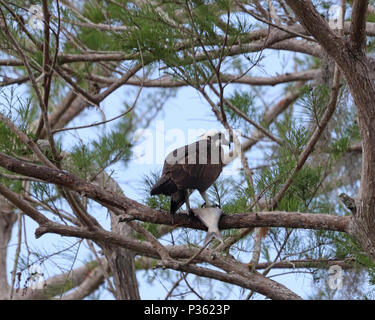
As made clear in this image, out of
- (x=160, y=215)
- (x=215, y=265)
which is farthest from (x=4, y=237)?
(x=160, y=215)

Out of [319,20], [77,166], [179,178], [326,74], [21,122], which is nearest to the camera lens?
[319,20]

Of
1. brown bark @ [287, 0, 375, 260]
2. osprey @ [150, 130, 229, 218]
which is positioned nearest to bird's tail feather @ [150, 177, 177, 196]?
osprey @ [150, 130, 229, 218]

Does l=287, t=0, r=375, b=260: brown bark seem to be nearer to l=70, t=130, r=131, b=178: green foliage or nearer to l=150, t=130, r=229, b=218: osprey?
l=150, t=130, r=229, b=218: osprey

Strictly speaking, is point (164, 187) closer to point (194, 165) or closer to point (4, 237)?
point (194, 165)

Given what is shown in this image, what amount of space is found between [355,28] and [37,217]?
1.40 meters

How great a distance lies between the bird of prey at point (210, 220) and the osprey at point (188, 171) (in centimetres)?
6

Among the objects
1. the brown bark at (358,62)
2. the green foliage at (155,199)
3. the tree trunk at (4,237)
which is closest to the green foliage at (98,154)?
the green foliage at (155,199)

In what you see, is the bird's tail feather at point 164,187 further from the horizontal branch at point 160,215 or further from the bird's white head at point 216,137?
the bird's white head at point 216,137

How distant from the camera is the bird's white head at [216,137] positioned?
2.36 meters

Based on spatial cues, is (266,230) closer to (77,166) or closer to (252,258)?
(252,258)

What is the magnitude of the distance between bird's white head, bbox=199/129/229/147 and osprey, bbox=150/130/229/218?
11cm

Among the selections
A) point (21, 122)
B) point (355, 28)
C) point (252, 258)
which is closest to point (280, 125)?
point (252, 258)

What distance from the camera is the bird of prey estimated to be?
6.73ft

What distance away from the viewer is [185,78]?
255 centimetres
